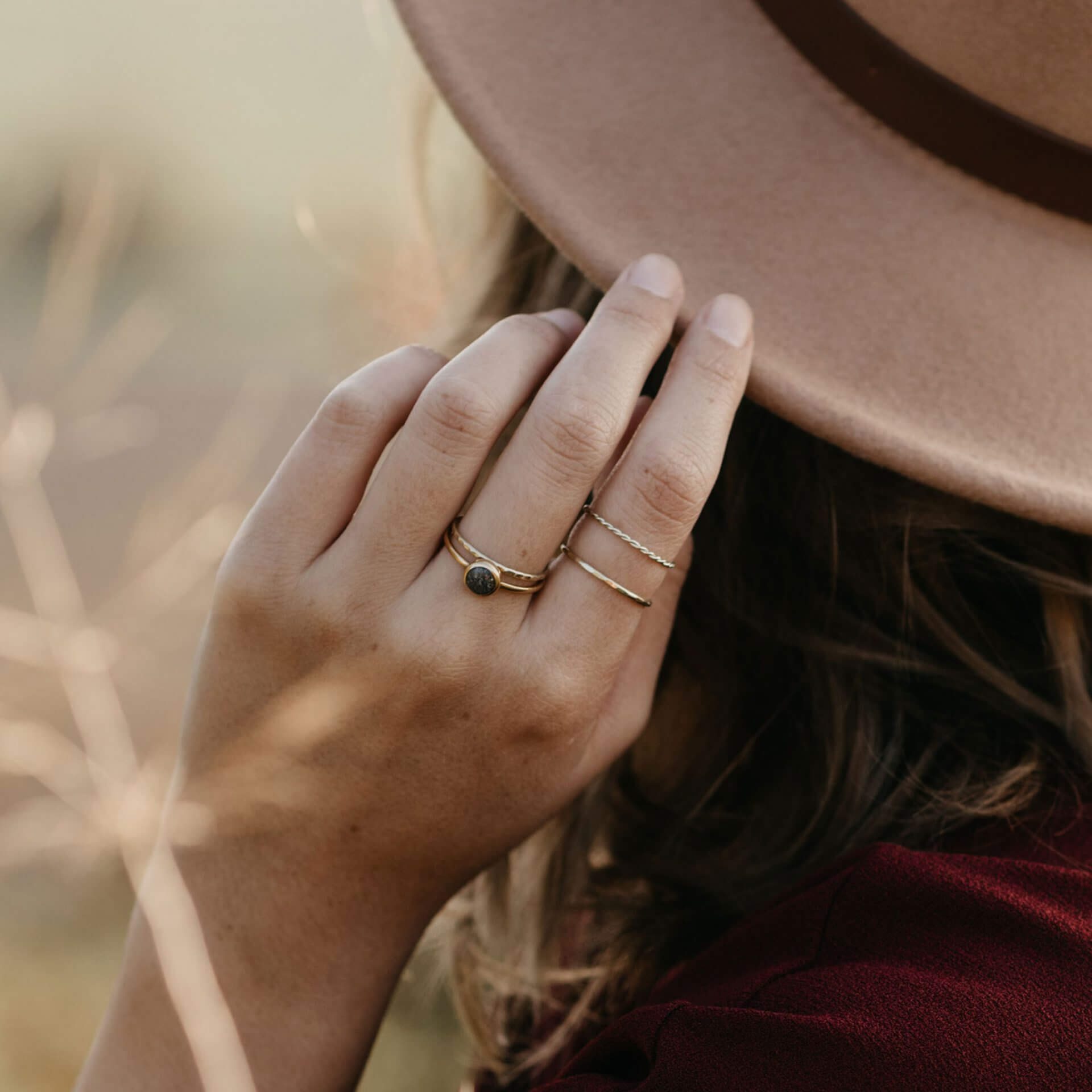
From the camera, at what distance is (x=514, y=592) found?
103cm

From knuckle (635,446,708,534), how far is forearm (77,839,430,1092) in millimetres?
566

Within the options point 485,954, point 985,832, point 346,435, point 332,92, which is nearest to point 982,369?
point 985,832

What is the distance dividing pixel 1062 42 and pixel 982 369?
0.96ft

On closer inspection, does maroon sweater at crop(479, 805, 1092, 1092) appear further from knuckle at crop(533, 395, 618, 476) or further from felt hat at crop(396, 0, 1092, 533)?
knuckle at crop(533, 395, 618, 476)

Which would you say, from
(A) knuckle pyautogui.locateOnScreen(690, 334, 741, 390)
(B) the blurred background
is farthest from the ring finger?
(B) the blurred background

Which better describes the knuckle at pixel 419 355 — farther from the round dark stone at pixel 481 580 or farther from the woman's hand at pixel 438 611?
the round dark stone at pixel 481 580

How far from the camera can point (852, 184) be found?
1019mm

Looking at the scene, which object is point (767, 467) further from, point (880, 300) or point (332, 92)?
point (332, 92)

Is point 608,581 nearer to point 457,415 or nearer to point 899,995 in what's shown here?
point 457,415

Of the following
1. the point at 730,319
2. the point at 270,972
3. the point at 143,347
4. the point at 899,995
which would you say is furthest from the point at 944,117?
the point at 143,347

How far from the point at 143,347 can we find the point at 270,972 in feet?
16.4

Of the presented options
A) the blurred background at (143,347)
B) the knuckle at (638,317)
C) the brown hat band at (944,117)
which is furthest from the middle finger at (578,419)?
the blurred background at (143,347)

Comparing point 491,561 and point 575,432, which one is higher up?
point 575,432

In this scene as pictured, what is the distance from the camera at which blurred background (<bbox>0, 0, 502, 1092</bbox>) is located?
3.39 meters
